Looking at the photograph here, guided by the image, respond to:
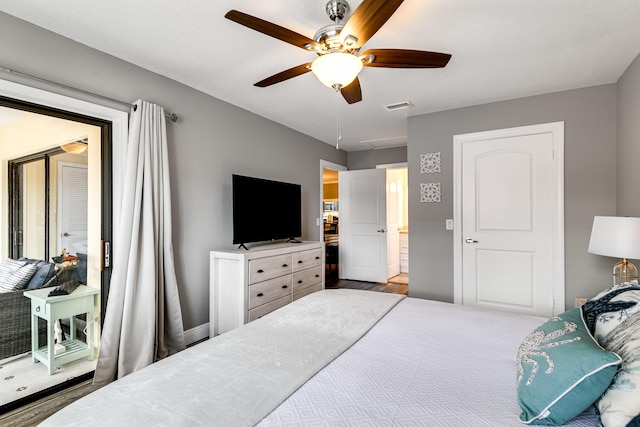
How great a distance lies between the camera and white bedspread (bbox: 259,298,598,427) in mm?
892

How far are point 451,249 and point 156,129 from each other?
3172 millimetres

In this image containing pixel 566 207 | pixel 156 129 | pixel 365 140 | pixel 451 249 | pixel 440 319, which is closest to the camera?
pixel 440 319

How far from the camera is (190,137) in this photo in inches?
116

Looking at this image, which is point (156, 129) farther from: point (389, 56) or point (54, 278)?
point (389, 56)

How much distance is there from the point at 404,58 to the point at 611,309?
1.51 m

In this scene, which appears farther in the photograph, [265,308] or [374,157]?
[374,157]

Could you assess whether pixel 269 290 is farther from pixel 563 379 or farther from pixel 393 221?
pixel 393 221

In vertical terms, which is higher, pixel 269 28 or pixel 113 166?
pixel 269 28

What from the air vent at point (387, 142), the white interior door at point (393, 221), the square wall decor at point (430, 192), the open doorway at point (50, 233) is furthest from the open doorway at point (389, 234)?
the open doorway at point (50, 233)

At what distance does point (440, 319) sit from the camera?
171 cm

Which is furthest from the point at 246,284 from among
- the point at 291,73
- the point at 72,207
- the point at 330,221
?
the point at 330,221

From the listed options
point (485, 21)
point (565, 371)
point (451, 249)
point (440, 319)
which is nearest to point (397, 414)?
point (565, 371)

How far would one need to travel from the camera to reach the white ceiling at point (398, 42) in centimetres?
184

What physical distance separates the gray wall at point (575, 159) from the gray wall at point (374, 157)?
1.80 metres
